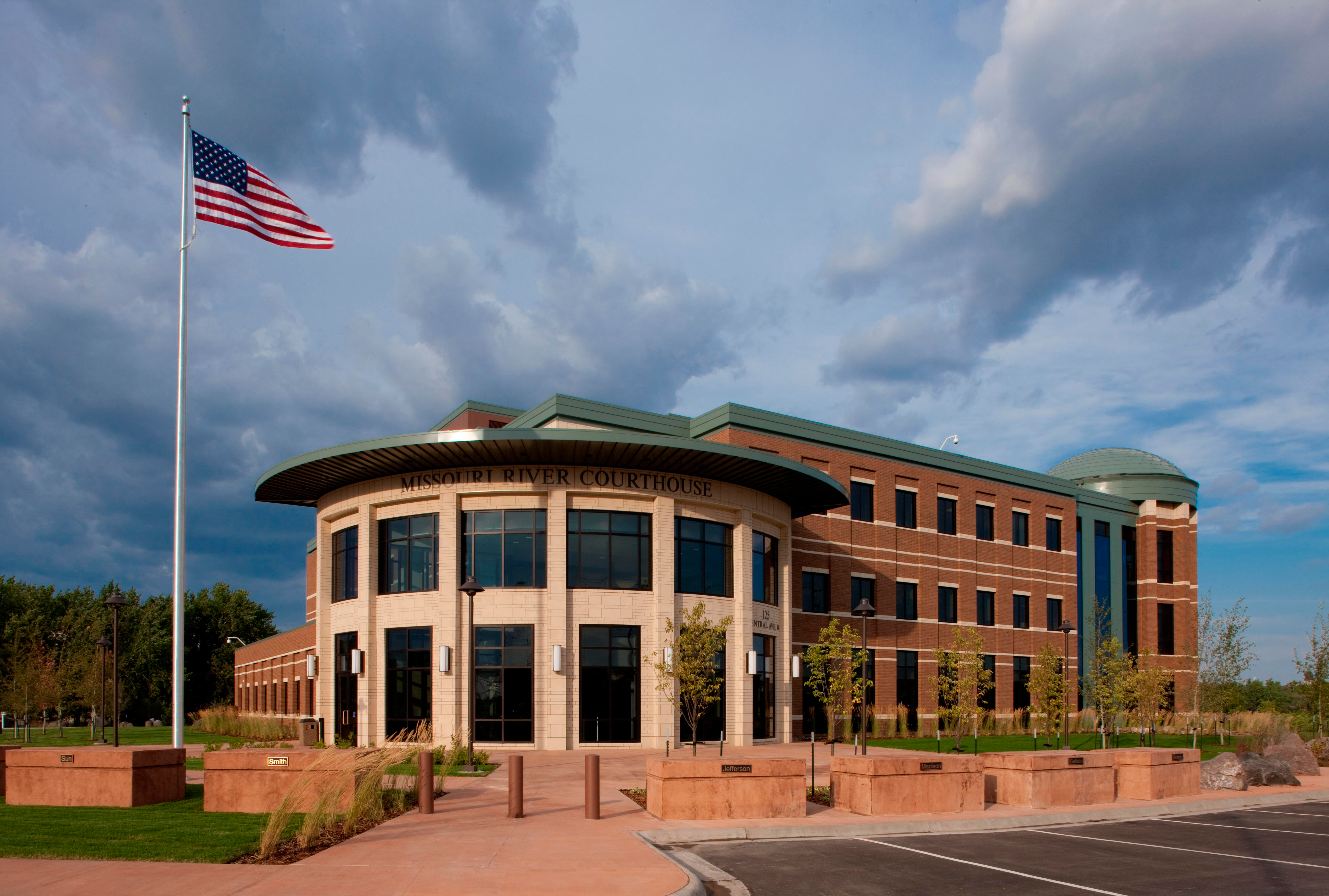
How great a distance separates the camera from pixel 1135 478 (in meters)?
59.8

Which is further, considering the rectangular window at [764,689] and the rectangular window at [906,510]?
the rectangular window at [906,510]

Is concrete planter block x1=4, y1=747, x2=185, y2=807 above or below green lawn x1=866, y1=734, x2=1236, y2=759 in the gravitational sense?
above

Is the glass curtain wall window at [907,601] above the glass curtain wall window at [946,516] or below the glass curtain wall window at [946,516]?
below

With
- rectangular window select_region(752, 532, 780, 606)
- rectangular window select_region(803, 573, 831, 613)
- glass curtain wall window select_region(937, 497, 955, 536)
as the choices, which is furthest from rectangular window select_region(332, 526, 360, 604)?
glass curtain wall window select_region(937, 497, 955, 536)

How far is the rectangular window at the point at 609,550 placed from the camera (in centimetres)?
3177

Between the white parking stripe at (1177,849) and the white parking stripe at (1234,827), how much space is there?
298cm

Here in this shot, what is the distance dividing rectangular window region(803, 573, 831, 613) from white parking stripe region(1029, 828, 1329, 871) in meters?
25.0

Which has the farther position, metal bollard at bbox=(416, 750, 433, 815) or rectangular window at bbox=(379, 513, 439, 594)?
rectangular window at bbox=(379, 513, 439, 594)

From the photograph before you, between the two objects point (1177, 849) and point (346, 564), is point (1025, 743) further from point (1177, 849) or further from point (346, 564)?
point (346, 564)

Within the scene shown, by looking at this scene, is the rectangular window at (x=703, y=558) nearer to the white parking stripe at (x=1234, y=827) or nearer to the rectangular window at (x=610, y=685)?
the rectangular window at (x=610, y=685)

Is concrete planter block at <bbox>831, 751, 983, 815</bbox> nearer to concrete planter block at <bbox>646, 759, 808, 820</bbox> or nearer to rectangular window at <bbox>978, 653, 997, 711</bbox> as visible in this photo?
concrete planter block at <bbox>646, 759, 808, 820</bbox>

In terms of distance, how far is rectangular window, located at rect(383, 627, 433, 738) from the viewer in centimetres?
3144

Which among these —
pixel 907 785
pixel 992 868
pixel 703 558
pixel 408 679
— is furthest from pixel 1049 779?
pixel 408 679

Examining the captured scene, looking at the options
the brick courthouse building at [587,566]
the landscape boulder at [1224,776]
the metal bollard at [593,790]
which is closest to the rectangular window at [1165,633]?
the brick courthouse building at [587,566]
